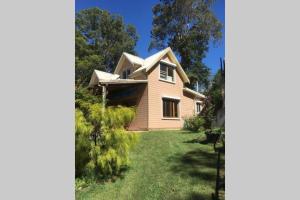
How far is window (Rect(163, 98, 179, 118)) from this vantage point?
230cm

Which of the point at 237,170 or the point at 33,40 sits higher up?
the point at 33,40

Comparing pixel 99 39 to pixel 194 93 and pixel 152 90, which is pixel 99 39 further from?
pixel 194 93

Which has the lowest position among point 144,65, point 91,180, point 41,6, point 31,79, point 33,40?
point 91,180

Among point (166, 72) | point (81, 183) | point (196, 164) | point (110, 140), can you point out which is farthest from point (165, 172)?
point (166, 72)

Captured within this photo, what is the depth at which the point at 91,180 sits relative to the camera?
243 cm

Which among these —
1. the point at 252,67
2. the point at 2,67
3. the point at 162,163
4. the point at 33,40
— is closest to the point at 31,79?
the point at 2,67

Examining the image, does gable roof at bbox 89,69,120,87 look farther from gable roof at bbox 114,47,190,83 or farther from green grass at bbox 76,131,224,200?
green grass at bbox 76,131,224,200

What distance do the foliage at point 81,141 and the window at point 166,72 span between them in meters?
0.99

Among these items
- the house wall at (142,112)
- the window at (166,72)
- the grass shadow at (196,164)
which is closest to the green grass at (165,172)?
Result: the grass shadow at (196,164)

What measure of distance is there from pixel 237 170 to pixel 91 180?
5.00 ft

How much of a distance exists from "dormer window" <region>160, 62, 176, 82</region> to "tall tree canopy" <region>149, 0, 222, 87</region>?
14 centimetres

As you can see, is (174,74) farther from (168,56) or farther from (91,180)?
(91,180)

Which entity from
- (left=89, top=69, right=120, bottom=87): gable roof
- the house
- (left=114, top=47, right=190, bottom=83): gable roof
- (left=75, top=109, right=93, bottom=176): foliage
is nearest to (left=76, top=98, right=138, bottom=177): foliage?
(left=75, top=109, right=93, bottom=176): foliage

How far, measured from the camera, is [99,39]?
232 cm
